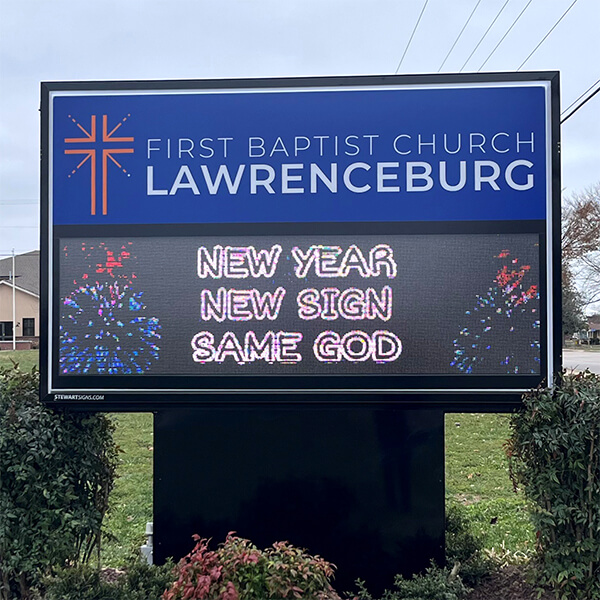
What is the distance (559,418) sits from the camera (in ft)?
12.3

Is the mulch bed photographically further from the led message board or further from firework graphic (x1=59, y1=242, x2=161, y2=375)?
firework graphic (x1=59, y1=242, x2=161, y2=375)

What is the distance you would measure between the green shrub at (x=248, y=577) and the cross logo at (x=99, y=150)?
2.15 meters

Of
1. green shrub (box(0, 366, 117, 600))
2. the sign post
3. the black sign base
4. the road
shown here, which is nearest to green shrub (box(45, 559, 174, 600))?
green shrub (box(0, 366, 117, 600))

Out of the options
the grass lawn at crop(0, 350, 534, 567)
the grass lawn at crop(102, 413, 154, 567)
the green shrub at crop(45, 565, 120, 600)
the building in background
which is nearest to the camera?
the green shrub at crop(45, 565, 120, 600)

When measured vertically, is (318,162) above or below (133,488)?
above

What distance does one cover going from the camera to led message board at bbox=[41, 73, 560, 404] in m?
3.90

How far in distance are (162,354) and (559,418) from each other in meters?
2.36

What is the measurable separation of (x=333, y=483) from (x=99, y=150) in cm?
262

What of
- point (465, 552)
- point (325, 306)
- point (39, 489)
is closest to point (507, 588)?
point (465, 552)

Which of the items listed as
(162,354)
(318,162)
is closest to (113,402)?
(162,354)

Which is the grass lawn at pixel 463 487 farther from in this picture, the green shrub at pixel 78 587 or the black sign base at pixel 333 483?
the black sign base at pixel 333 483

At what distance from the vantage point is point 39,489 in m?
3.88

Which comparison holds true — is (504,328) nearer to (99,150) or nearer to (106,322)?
(106,322)

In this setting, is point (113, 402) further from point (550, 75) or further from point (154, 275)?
point (550, 75)
